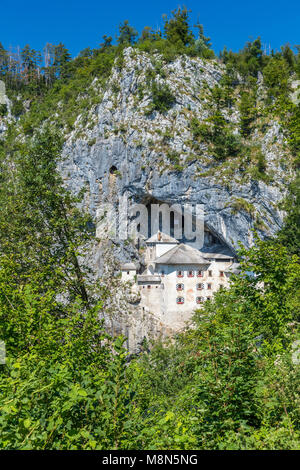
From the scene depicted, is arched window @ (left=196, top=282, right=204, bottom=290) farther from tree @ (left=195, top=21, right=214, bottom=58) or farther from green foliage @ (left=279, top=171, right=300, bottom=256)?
tree @ (left=195, top=21, right=214, bottom=58)

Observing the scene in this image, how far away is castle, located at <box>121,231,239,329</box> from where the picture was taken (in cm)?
4200

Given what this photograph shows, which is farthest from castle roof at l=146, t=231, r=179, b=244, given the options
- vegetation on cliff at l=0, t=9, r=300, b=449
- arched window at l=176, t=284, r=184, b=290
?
vegetation on cliff at l=0, t=9, r=300, b=449

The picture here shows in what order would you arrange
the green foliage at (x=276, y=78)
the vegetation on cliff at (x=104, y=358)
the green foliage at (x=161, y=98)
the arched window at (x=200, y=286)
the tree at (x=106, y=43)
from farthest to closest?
the tree at (x=106, y=43) < the green foliage at (x=276, y=78) < the green foliage at (x=161, y=98) < the arched window at (x=200, y=286) < the vegetation on cliff at (x=104, y=358)

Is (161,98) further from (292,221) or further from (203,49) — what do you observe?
(292,221)

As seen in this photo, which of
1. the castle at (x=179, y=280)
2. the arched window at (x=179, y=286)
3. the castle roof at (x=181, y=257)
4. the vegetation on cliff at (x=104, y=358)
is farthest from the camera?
the arched window at (x=179, y=286)

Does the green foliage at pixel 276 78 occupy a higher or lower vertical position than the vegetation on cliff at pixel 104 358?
higher

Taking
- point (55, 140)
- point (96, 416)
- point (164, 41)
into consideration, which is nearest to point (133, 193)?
point (164, 41)

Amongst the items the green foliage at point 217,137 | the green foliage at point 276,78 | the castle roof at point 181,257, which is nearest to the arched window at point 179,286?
the castle roof at point 181,257

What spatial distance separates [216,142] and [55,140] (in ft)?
115

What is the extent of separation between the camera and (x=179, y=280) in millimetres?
42469

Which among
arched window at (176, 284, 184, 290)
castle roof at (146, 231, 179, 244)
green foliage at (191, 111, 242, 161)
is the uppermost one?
green foliage at (191, 111, 242, 161)

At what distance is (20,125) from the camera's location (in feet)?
227

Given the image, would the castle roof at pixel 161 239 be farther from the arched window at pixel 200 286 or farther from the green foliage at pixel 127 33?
the green foliage at pixel 127 33

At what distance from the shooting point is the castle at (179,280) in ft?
138
